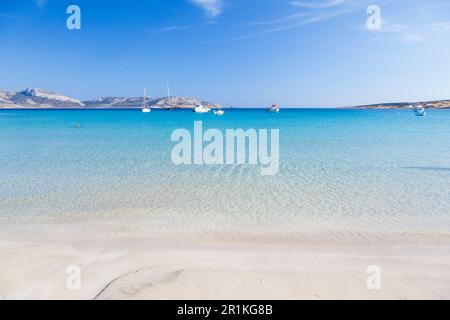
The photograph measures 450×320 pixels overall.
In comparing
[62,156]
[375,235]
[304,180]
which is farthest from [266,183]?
[62,156]

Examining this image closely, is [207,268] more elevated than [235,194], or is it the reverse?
[235,194]

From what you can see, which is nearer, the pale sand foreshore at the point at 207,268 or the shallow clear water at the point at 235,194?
the pale sand foreshore at the point at 207,268

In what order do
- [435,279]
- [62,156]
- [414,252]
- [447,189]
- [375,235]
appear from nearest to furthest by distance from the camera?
[435,279], [414,252], [375,235], [447,189], [62,156]

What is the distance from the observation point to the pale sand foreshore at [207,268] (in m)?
4.77

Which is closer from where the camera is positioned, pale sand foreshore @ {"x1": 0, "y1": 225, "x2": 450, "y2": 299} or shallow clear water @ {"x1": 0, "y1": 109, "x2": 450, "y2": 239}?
pale sand foreshore @ {"x1": 0, "y1": 225, "x2": 450, "y2": 299}

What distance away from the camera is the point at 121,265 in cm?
572

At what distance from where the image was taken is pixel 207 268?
556cm

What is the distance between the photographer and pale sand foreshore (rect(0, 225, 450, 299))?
4.77 meters

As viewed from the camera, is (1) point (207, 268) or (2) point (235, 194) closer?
(1) point (207, 268)

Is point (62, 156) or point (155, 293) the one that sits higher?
point (62, 156)

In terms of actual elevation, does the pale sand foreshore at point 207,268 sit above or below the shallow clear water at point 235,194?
below
